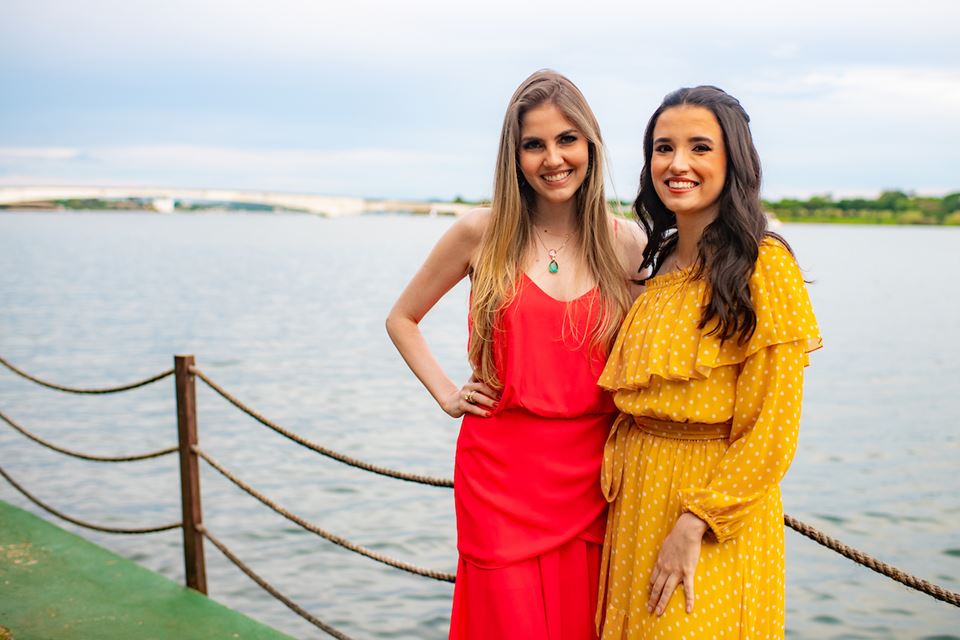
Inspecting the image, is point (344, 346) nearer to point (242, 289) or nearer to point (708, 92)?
point (242, 289)

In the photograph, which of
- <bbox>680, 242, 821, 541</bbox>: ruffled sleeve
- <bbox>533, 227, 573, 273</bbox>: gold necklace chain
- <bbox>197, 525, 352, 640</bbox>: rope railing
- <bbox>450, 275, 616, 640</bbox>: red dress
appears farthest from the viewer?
<bbox>197, 525, 352, 640</bbox>: rope railing

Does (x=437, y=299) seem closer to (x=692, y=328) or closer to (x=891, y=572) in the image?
(x=692, y=328)

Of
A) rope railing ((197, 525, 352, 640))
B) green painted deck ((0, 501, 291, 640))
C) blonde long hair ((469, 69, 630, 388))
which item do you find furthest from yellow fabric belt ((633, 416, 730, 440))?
green painted deck ((0, 501, 291, 640))

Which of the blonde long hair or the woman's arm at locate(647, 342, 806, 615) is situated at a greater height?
the blonde long hair

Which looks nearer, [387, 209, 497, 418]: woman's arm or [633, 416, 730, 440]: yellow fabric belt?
[633, 416, 730, 440]: yellow fabric belt

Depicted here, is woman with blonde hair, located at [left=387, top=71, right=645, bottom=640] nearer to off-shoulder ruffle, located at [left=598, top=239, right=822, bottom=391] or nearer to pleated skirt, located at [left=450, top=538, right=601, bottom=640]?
pleated skirt, located at [left=450, top=538, right=601, bottom=640]

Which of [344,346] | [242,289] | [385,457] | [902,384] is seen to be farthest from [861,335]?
[242,289]

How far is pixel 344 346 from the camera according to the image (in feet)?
62.7

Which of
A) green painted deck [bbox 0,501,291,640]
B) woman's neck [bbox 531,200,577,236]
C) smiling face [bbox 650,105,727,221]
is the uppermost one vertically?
smiling face [bbox 650,105,727,221]

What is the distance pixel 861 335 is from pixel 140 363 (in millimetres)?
15618

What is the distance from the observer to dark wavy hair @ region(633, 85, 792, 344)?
1.88 m

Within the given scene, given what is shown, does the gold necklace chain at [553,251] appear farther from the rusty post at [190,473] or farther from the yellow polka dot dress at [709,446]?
the rusty post at [190,473]

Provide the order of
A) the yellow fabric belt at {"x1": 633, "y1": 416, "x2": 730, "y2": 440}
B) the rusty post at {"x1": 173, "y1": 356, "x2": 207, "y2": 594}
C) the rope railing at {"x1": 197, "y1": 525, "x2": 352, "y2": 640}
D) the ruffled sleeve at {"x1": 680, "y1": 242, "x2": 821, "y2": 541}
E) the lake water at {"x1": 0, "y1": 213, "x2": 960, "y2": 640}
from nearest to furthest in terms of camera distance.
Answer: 1. the ruffled sleeve at {"x1": 680, "y1": 242, "x2": 821, "y2": 541}
2. the yellow fabric belt at {"x1": 633, "y1": 416, "x2": 730, "y2": 440}
3. the rope railing at {"x1": 197, "y1": 525, "x2": 352, "y2": 640}
4. the rusty post at {"x1": 173, "y1": 356, "x2": 207, "y2": 594}
5. the lake water at {"x1": 0, "y1": 213, "x2": 960, "y2": 640}

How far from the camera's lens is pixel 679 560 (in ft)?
6.27
